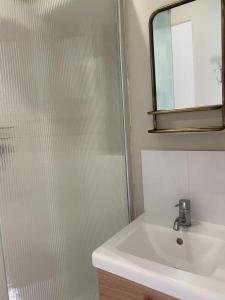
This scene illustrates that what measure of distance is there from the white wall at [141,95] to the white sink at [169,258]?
10.3 inches

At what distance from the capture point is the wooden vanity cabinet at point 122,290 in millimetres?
859

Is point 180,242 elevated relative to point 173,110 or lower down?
lower down

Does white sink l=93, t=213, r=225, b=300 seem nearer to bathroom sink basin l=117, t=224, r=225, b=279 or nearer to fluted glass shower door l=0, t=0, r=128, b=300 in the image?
bathroom sink basin l=117, t=224, r=225, b=279

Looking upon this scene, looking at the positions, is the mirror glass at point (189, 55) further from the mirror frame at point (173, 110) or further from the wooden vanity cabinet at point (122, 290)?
the wooden vanity cabinet at point (122, 290)

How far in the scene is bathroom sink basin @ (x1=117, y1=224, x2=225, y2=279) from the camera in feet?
3.43

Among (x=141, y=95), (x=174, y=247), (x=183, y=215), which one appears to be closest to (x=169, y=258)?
(x=174, y=247)

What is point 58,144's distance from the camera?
1.06 m

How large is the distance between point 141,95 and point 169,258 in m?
0.79

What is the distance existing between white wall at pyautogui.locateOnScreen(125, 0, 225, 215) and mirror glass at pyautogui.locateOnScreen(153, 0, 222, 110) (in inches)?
2.6

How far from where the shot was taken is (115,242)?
3.53ft

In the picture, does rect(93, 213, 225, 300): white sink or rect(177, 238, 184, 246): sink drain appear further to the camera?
rect(177, 238, 184, 246): sink drain

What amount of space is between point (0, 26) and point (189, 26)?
78 cm

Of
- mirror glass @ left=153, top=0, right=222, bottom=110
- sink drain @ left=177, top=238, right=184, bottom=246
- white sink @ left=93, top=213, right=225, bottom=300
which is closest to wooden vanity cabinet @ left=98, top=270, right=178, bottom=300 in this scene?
white sink @ left=93, top=213, right=225, bottom=300

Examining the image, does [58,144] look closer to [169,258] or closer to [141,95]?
[141,95]
